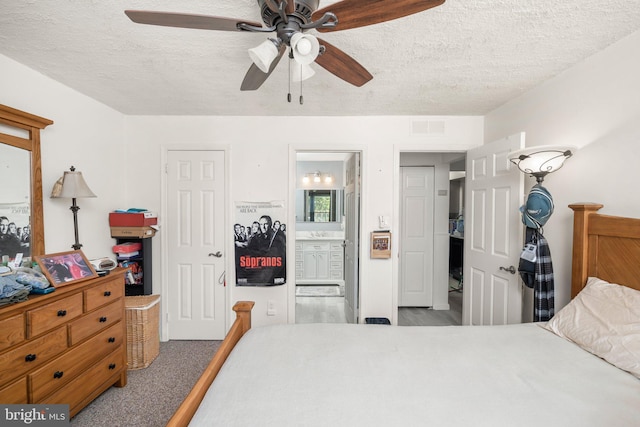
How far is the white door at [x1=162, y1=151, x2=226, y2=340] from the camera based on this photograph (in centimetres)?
287

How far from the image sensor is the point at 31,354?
1.46 meters

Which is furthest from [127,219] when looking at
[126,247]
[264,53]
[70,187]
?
[264,53]

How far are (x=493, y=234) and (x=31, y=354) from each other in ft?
10.7

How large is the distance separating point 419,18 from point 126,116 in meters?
2.94

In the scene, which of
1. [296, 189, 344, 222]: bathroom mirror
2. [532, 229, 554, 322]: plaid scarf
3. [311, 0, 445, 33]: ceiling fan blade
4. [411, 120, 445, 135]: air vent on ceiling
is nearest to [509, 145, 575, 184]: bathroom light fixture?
[532, 229, 554, 322]: plaid scarf

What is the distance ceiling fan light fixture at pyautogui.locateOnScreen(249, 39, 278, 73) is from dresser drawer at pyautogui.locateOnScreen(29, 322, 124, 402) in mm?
2028

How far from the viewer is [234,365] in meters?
1.25

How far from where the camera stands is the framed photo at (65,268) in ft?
5.36

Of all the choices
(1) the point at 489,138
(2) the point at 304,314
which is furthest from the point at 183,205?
(1) the point at 489,138

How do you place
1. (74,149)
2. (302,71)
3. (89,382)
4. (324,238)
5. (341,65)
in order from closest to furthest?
1. (302,71)
2. (341,65)
3. (89,382)
4. (74,149)
5. (324,238)

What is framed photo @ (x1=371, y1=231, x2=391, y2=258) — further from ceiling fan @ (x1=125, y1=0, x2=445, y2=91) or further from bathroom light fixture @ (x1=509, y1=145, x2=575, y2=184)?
ceiling fan @ (x1=125, y1=0, x2=445, y2=91)

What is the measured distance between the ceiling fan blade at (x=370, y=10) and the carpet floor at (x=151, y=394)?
2519 mm

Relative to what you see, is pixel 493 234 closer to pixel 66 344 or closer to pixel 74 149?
pixel 66 344

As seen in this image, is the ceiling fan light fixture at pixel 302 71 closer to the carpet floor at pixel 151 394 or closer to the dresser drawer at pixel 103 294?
the dresser drawer at pixel 103 294
